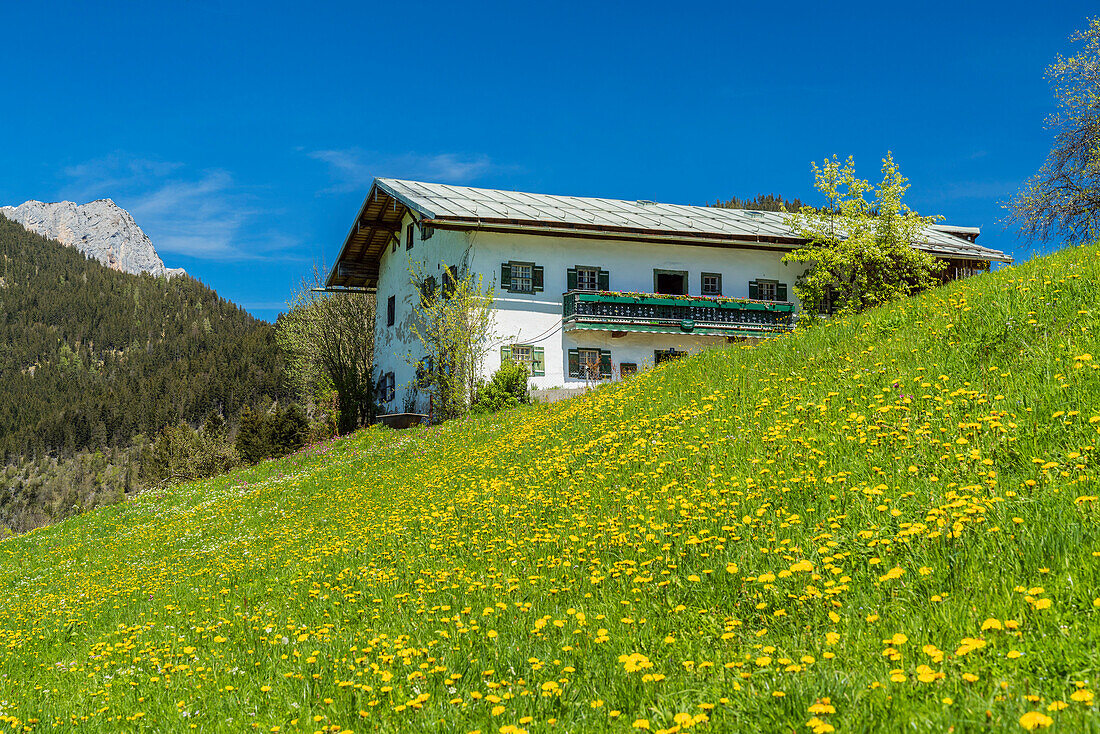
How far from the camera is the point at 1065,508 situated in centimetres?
495

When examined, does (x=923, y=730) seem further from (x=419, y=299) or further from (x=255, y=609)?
(x=419, y=299)

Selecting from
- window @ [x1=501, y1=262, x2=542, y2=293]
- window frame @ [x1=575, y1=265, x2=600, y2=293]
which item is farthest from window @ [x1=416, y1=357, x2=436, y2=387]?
window frame @ [x1=575, y1=265, x2=600, y2=293]

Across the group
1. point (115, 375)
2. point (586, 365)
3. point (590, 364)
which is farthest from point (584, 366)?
point (115, 375)

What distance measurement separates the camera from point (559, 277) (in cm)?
3312

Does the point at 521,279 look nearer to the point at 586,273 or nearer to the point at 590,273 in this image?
the point at 586,273

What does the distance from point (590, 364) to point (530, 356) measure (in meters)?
2.74

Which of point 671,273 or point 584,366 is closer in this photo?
point 584,366

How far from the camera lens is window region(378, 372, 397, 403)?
3800 centimetres

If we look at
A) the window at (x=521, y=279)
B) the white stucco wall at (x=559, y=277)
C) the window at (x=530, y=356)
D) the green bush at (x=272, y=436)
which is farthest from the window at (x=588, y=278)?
the green bush at (x=272, y=436)

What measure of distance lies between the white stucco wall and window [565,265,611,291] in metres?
0.21

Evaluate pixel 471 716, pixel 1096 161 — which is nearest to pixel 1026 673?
pixel 471 716

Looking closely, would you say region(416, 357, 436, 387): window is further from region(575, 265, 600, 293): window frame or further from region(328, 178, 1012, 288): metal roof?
region(575, 265, 600, 293): window frame

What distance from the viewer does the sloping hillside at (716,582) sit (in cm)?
386

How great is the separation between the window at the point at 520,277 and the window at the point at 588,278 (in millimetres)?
1420
